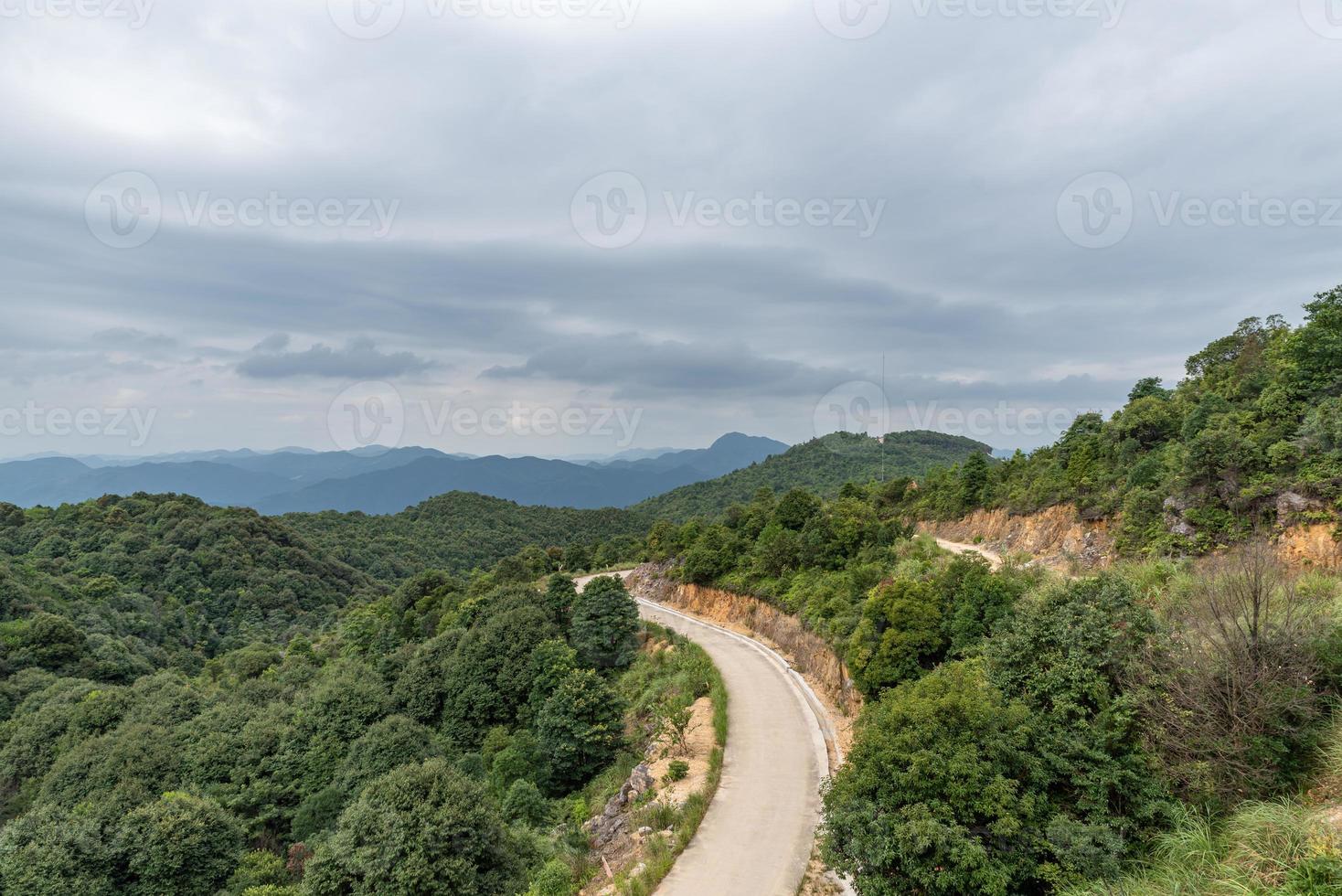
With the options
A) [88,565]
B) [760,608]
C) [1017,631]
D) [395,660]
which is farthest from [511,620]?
[88,565]

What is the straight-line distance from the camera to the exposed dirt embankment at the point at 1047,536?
2167 centimetres

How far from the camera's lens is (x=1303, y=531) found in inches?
561

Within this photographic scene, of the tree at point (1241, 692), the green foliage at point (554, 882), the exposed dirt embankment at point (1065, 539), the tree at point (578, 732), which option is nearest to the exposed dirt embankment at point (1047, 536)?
the exposed dirt embankment at point (1065, 539)

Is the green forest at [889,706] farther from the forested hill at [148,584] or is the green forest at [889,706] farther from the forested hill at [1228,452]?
the forested hill at [148,584]

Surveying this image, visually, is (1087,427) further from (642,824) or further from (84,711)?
(84,711)

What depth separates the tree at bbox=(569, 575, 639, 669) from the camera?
29.3 metres

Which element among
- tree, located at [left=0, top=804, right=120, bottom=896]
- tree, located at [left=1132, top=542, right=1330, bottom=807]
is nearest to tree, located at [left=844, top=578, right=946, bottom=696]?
tree, located at [left=1132, top=542, right=1330, bottom=807]

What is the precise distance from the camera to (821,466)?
331ft

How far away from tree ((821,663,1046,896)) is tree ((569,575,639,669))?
2083 centimetres

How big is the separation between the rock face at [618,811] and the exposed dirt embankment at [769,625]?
5801mm

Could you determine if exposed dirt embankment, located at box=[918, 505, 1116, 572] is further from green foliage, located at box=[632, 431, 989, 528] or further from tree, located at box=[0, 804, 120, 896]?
green foliage, located at box=[632, 431, 989, 528]

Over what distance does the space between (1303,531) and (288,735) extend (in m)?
38.0

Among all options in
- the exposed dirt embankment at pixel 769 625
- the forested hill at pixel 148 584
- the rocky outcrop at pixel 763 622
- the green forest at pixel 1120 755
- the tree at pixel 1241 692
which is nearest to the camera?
the green forest at pixel 1120 755

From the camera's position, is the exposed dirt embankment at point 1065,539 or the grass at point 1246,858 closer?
the grass at point 1246,858
